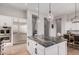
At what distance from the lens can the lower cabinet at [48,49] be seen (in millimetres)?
1548

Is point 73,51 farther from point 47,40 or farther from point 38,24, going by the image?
point 38,24

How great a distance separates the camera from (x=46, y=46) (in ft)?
5.04

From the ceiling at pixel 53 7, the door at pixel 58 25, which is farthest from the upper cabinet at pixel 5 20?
the door at pixel 58 25

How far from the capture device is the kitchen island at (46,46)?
155 cm

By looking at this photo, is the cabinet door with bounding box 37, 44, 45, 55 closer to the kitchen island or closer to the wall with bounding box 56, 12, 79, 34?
the kitchen island

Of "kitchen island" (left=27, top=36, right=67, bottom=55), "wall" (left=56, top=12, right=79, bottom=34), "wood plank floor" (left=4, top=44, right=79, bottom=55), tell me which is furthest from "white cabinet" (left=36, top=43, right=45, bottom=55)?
"wall" (left=56, top=12, right=79, bottom=34)

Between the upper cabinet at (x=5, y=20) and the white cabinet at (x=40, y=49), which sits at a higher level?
the upper cabinet at (x=5, y=20)

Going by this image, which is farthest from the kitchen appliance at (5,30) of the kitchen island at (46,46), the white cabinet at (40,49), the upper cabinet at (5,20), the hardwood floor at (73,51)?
the hardwood floor at (73,51)

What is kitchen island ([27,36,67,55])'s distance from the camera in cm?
155

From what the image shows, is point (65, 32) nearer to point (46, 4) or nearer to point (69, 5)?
point (69, 5)

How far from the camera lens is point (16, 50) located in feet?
5.20

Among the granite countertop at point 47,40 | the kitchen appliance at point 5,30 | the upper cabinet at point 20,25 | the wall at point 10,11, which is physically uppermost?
the wall at point 10,11

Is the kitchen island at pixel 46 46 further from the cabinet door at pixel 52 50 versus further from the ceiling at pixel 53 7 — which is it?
the ceiling at pixel 53 7

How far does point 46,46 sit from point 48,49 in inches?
2.6
